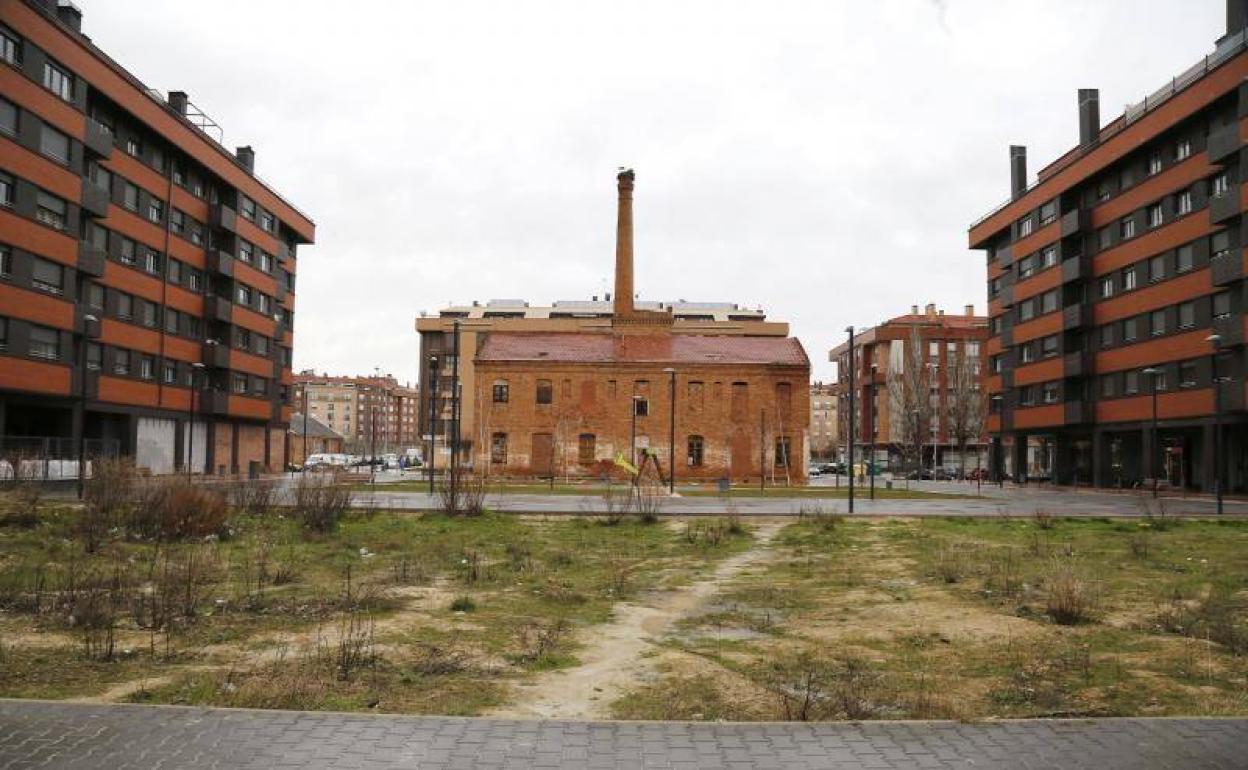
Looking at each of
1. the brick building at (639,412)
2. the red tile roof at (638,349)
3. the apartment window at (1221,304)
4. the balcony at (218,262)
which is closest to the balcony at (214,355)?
the balcony at (218,262)

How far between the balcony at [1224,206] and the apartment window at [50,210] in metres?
50.2

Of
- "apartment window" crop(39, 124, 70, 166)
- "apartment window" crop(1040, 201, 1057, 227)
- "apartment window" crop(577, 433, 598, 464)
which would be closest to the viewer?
"apartment window" crop(39, 124, 70, 166)

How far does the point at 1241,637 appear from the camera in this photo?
8.71 metres

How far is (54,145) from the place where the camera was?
39.4m

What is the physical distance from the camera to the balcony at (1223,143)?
4062 centimetres

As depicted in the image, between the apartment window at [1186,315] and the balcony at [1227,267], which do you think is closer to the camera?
the balcony at [1227,267]

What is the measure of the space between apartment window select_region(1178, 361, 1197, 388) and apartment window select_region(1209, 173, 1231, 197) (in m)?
8.07

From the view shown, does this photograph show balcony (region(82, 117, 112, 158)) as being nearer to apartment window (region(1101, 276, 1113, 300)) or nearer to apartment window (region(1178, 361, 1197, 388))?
apartment window (region(1178, 361, 1197, 388))

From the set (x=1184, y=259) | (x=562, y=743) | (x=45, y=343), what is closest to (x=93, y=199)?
(x=45, y=343)

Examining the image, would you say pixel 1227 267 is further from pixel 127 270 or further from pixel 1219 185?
pixel 127 270

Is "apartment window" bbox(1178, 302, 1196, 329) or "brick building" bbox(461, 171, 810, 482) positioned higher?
"apartment window" bbox(1178, 302, 1196, 329)

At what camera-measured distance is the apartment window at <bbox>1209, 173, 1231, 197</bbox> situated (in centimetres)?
4281

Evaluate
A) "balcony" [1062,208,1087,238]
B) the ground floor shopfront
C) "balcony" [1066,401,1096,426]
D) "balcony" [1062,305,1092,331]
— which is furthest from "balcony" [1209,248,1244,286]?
"balcony" [1066,401,1096,426]

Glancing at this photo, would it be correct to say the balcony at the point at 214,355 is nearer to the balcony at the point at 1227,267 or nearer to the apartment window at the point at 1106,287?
the apartment window at the point at 1106,287
